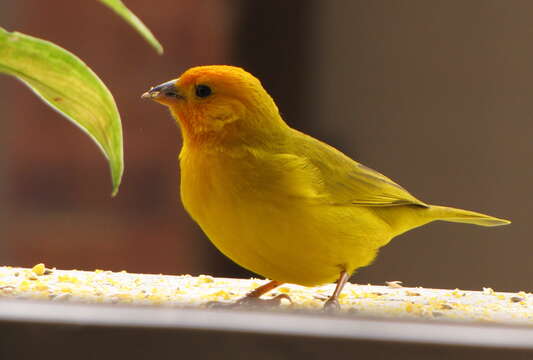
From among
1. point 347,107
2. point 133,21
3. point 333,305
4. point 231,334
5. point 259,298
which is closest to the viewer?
point 231,334

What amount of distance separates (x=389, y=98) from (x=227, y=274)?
66 centimetres

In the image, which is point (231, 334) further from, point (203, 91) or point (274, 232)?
point (203, 91)

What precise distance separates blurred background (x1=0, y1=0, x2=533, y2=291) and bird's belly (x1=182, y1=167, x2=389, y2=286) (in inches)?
23.6

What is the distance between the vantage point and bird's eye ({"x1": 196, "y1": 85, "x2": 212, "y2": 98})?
1.47 m

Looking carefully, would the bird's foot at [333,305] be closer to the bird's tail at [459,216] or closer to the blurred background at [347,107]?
the bird's tail at [459,216]

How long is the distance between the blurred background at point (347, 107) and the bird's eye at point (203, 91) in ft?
1.94

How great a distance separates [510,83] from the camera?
2213mm

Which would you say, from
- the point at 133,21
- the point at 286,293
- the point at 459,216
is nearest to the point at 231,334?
the point at 133,21

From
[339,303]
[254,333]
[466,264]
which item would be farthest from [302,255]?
[466,264]

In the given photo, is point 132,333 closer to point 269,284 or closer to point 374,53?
point 269,284

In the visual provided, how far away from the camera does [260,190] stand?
1409 millimetres

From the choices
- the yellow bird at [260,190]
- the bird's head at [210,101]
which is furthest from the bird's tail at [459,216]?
the bird's head at [210,101]

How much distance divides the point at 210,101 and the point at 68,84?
13.8 inches

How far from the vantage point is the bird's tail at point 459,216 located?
176cm
